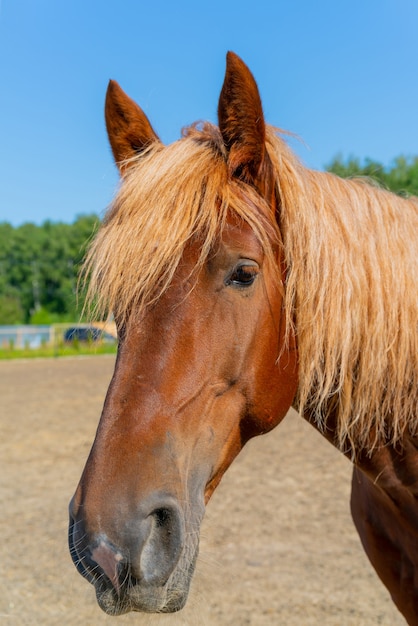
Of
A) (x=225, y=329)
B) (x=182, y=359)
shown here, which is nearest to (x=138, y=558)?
(x=182, y=359)

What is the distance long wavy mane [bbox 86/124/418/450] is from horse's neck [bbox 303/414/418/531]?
0.05 metres

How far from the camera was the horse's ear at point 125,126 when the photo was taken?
2160mm

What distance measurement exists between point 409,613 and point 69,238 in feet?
234

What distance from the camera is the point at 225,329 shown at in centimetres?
172

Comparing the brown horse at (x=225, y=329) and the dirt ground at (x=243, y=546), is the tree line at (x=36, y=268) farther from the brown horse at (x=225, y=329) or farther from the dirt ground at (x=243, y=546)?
the brown horse at (x=225, y=329)

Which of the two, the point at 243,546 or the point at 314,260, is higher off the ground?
the point at 314,260

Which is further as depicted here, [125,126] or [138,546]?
[125,126]

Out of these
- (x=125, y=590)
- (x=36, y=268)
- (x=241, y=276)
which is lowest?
(x=36, y=268)

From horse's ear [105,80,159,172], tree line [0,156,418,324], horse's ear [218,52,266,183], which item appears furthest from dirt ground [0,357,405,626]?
tree line [0,156,418,324]

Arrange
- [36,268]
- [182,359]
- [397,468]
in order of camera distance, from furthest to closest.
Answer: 1. [36,268]
2. [397,468]
3. [182,359]

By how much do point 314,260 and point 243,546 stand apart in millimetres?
4256

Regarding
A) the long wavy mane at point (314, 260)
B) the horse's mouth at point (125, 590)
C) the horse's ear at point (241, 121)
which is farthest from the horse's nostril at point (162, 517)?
the horse's ear at point (241, 121)

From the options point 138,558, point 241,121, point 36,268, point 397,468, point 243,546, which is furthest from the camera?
point 36,268

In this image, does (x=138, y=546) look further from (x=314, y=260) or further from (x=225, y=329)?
(x=314, y=260)
